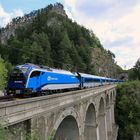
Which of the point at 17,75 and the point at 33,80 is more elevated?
the point at 17,75

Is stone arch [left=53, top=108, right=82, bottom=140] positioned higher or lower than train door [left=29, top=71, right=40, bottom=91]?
lower

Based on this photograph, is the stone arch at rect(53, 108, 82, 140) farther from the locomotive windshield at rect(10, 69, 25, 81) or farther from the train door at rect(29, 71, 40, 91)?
the locomotive windshield at rect(10, 69, 25, 81)

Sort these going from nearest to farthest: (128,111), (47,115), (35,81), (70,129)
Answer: (47,115), (35,81), (70,129), (128,111)

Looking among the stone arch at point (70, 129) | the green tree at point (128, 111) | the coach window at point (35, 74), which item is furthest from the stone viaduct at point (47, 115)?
the green tree at point (128, 111)

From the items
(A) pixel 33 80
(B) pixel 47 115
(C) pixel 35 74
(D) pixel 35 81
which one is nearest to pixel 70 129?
(D) pixel 35 81

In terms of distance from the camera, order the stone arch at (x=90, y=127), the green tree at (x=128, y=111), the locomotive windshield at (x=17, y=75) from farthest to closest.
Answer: the green tree at (x=128, y=111) < the stone arch at (x=90, y=127) < the locomotive windshield at (x=17, y=75)

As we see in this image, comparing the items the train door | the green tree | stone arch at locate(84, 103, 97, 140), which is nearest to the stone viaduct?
the train door

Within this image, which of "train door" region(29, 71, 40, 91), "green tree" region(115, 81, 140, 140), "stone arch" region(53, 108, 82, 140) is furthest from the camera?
"green tree" region(115, 81, 140, 140)

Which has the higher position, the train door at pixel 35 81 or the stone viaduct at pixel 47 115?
the train door at pixel 35 81

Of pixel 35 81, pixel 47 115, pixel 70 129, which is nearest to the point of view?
pixel 47 115

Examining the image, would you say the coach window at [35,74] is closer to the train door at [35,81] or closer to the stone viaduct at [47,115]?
the train door at [35,81]

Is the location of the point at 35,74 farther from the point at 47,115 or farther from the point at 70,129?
the point at 47,115

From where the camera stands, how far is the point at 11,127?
1101 centimetres

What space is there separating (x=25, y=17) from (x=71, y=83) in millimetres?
165709
